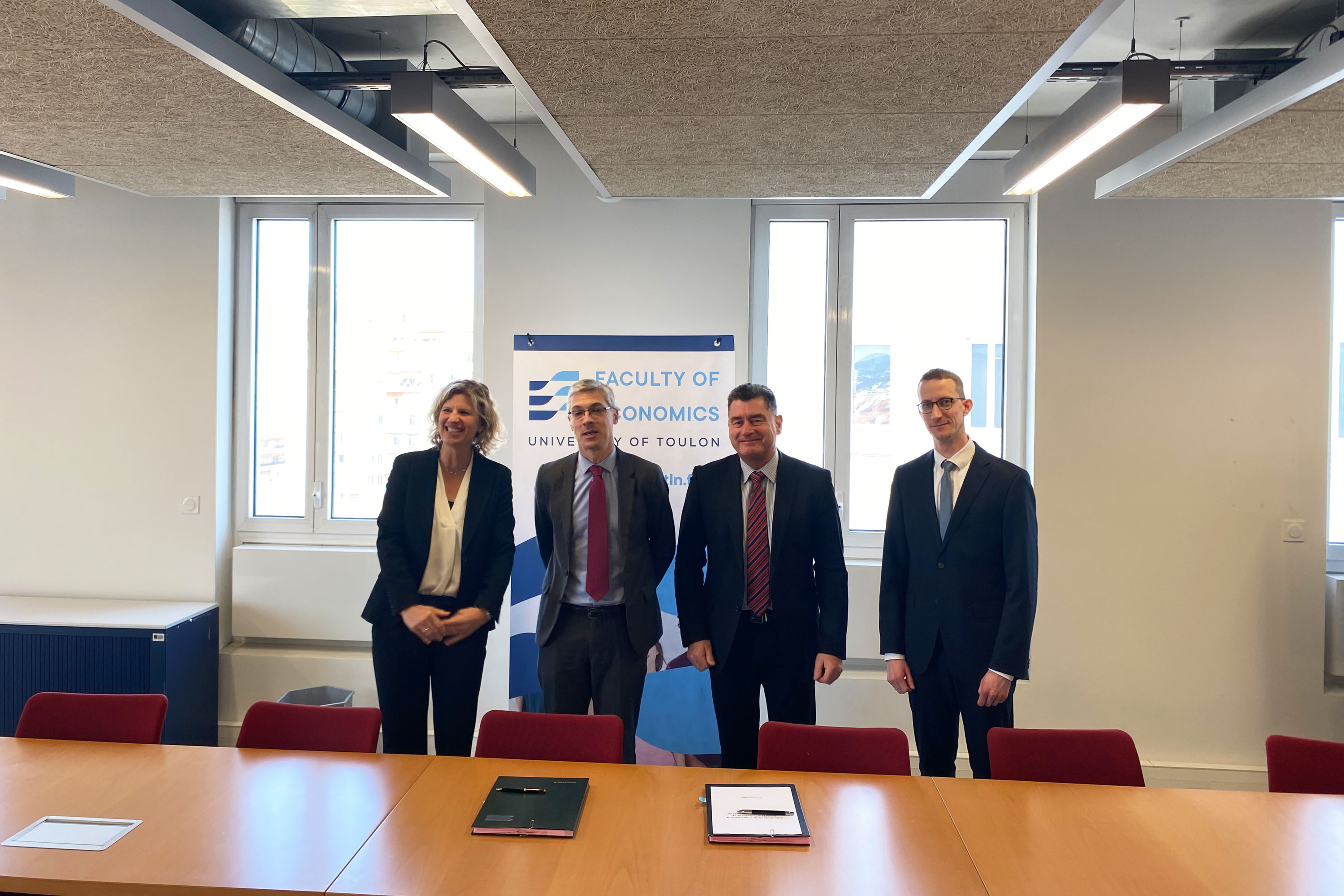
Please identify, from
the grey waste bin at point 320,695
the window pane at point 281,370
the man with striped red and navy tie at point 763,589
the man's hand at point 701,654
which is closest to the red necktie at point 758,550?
the man with striped red and navy tie at point 763,589

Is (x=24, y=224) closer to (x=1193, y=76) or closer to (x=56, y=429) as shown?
(x=56, y=429)

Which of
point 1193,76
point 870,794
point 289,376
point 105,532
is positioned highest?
point 1193,76

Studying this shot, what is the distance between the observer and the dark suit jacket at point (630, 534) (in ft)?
10.8

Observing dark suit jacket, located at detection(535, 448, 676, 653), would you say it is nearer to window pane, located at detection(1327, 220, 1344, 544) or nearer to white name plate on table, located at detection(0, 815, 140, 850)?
white name plate on table, located at detection(0, 815, 140, 850)

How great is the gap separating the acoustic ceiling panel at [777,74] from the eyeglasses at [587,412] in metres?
0.96

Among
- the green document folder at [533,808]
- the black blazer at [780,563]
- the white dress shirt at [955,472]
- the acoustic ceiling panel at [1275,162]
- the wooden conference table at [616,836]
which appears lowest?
the wooden conference table at [616,836]

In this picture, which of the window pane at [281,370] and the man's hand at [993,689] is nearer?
the man's hand at [993,689]

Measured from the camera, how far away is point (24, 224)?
482 centimetres

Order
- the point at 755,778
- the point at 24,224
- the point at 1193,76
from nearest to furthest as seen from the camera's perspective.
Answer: the point at 755,778
the point at 1193,76
the point at 24,224

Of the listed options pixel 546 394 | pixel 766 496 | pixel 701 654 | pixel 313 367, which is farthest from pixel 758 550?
pixel 313 367

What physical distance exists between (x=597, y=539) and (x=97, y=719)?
177 cm

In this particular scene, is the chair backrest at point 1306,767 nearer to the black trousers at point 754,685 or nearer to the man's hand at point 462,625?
the black trousers at point 754,685

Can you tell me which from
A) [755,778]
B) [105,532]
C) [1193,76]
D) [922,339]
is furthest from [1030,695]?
[105,532]

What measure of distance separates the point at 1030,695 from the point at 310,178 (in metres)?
4.42
